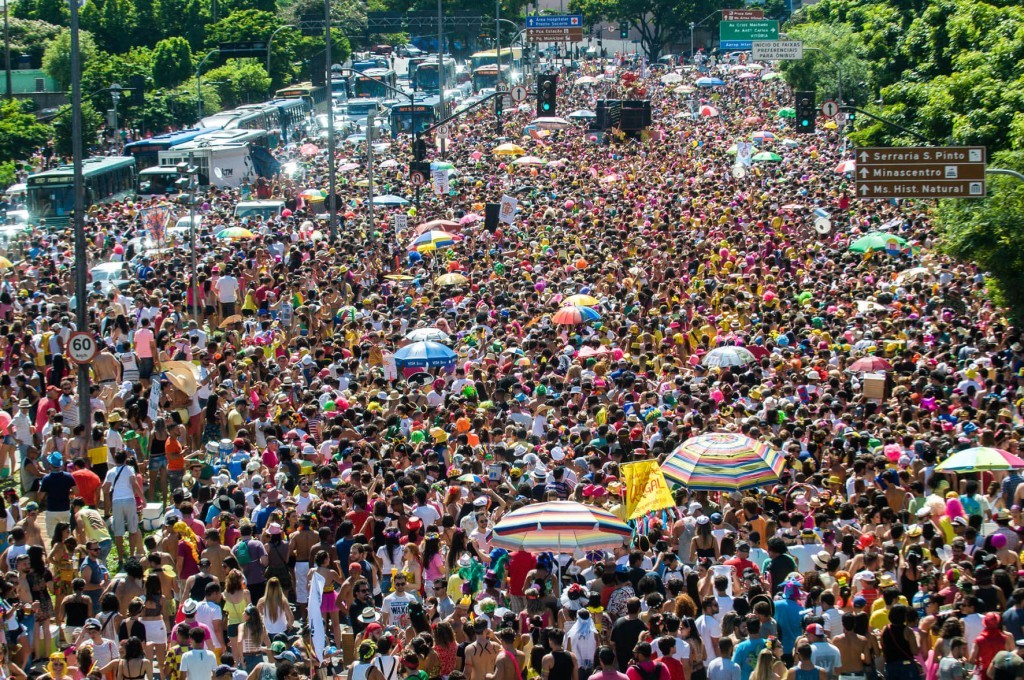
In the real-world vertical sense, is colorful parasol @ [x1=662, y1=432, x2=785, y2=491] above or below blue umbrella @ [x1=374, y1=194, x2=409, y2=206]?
above

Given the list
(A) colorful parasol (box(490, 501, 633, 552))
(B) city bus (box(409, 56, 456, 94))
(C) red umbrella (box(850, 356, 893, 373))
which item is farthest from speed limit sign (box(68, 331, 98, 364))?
(B) city bus (box(409, 56, 456, 94))

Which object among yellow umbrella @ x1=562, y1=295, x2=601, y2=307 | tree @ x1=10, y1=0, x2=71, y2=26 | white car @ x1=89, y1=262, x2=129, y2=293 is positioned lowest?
white car @ x1=89, y1=262, x2=129, y2=293

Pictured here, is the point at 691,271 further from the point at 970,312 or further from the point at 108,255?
the point at 108,255

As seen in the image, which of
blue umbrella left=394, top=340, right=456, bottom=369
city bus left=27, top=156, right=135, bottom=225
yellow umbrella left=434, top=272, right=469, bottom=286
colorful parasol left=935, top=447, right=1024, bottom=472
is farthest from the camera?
city bus left=27, top=156, right=135, bottom=225

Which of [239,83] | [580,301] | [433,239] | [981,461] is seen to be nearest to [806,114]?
[433,239]

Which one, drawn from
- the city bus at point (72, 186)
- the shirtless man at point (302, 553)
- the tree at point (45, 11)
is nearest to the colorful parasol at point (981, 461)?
the shirtless man at point (302, 553)

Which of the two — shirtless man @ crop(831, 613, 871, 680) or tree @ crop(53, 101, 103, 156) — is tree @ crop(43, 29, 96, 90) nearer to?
tree @ crop(53, 101, 103, 156)
